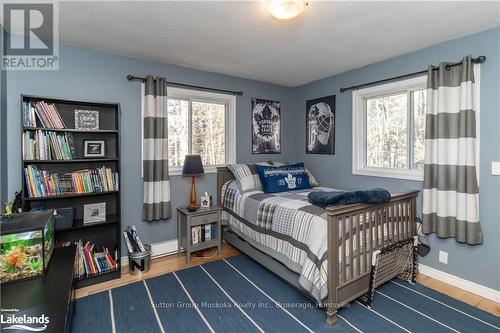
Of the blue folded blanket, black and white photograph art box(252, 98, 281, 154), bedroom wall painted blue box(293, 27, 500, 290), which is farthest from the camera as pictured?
black and white photograph art box(252, 98, 281, 154)

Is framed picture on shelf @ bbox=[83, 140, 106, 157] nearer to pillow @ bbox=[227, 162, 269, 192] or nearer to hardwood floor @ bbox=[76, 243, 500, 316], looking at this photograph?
hardwood floor @ bbox=[76, 243, 500, 316]

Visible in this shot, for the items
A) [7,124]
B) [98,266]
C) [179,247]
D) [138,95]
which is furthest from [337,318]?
[7,124]

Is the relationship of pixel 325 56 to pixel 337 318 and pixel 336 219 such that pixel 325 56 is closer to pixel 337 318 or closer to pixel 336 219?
pixel 336 219

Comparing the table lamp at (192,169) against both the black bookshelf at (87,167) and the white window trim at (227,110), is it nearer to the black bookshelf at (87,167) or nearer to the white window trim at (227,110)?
the white window trim at (227,110)

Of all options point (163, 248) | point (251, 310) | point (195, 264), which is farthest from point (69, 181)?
point (251, 310)

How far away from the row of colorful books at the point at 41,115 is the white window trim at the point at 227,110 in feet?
4.04

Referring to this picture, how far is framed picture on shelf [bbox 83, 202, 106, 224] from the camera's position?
2.55 meters

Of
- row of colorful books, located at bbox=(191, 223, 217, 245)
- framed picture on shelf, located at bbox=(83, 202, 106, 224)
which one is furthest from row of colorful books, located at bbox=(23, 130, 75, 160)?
row of colorful books, located at bbox=(191, 223, 217, 245)

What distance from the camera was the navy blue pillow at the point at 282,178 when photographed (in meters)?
3.16

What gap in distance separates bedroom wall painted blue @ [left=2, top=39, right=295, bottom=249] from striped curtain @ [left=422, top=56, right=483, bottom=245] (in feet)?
7.46

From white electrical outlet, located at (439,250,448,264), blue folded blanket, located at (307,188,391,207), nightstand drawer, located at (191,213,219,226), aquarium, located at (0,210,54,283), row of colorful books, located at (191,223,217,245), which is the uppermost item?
blue folded blanket, located at (307,188,391,207)

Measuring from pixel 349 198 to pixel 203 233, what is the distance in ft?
6.00

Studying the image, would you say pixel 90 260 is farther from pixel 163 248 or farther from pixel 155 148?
pixel 155 148

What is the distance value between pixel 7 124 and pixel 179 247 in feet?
6.94
